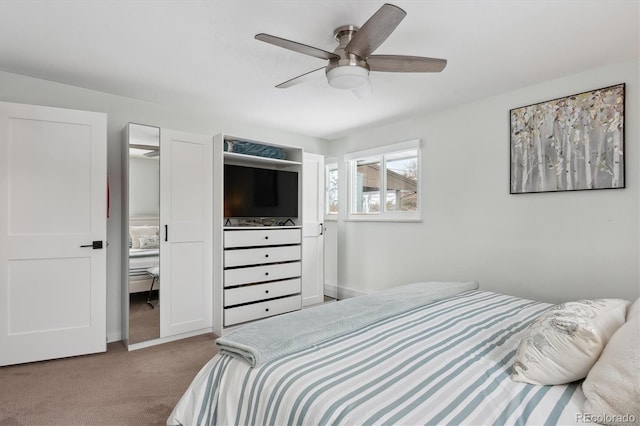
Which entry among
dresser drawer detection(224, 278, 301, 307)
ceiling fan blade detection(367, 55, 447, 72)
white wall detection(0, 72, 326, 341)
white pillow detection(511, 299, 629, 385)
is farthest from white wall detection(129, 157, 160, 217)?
white pillow detection(511, 299, 629, 385)

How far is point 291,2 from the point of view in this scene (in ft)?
6.01

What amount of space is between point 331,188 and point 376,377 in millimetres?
3991

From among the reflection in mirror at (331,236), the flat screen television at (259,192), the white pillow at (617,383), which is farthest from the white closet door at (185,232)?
the white pillow at (617,383)

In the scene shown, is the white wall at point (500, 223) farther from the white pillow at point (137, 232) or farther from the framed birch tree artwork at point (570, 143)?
the white pillow at point (137, 232)

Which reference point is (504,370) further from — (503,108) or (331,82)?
(503,108)

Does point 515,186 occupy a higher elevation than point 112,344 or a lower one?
higher

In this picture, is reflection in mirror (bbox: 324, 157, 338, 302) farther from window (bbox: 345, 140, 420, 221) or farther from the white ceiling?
the white ceiling

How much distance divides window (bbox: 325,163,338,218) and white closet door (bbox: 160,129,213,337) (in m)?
1.98

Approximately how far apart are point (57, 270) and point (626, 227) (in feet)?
14.7

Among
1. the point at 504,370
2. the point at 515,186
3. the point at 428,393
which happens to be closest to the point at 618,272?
the point at 515,186

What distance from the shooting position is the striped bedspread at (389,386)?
100 cm

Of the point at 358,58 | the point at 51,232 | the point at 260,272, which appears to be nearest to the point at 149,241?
the point at 51,232

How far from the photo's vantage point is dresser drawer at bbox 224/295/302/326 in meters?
3.44

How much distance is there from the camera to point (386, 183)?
4312 millimetres
